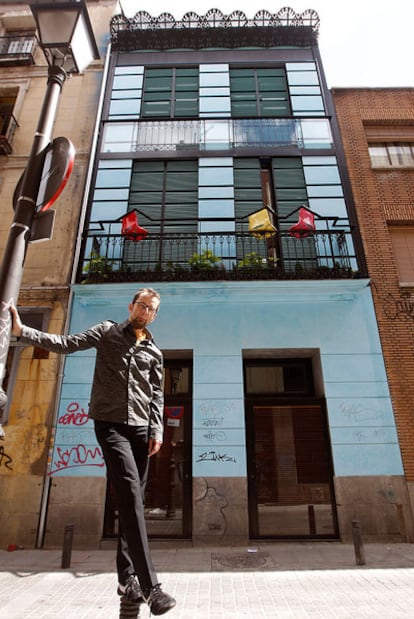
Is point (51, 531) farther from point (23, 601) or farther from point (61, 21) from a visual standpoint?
point (61, 21)

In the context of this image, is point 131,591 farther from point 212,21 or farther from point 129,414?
point 212,21

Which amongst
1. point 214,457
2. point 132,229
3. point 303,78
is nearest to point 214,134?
point 303,78

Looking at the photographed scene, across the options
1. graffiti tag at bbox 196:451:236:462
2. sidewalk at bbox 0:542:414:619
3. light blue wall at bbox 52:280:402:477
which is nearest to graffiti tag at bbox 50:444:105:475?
light blue wall at bbox 52:280:402:477

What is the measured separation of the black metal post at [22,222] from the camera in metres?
2.57

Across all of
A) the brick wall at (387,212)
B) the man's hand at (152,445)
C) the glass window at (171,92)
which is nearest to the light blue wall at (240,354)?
the brick wall at (387,212)

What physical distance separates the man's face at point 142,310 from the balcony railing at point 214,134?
926cm

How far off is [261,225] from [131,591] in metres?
8.05

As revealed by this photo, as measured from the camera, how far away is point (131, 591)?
99.3 inches

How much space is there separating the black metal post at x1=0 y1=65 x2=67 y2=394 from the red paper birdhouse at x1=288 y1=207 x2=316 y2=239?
6628mm

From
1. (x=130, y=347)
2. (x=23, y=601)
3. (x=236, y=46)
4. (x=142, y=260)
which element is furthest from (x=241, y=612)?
(x=236, y=46)

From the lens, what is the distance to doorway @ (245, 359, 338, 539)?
7.16 meters

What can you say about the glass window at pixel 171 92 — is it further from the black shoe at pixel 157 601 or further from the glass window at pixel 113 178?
the black shoe at pixel 157 601

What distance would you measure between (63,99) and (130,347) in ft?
38.4

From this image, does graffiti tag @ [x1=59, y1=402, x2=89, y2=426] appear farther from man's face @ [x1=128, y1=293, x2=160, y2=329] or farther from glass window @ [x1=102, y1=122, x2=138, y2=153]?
glass window @ [x1=102, y1=122, x2=138, y2=153]
